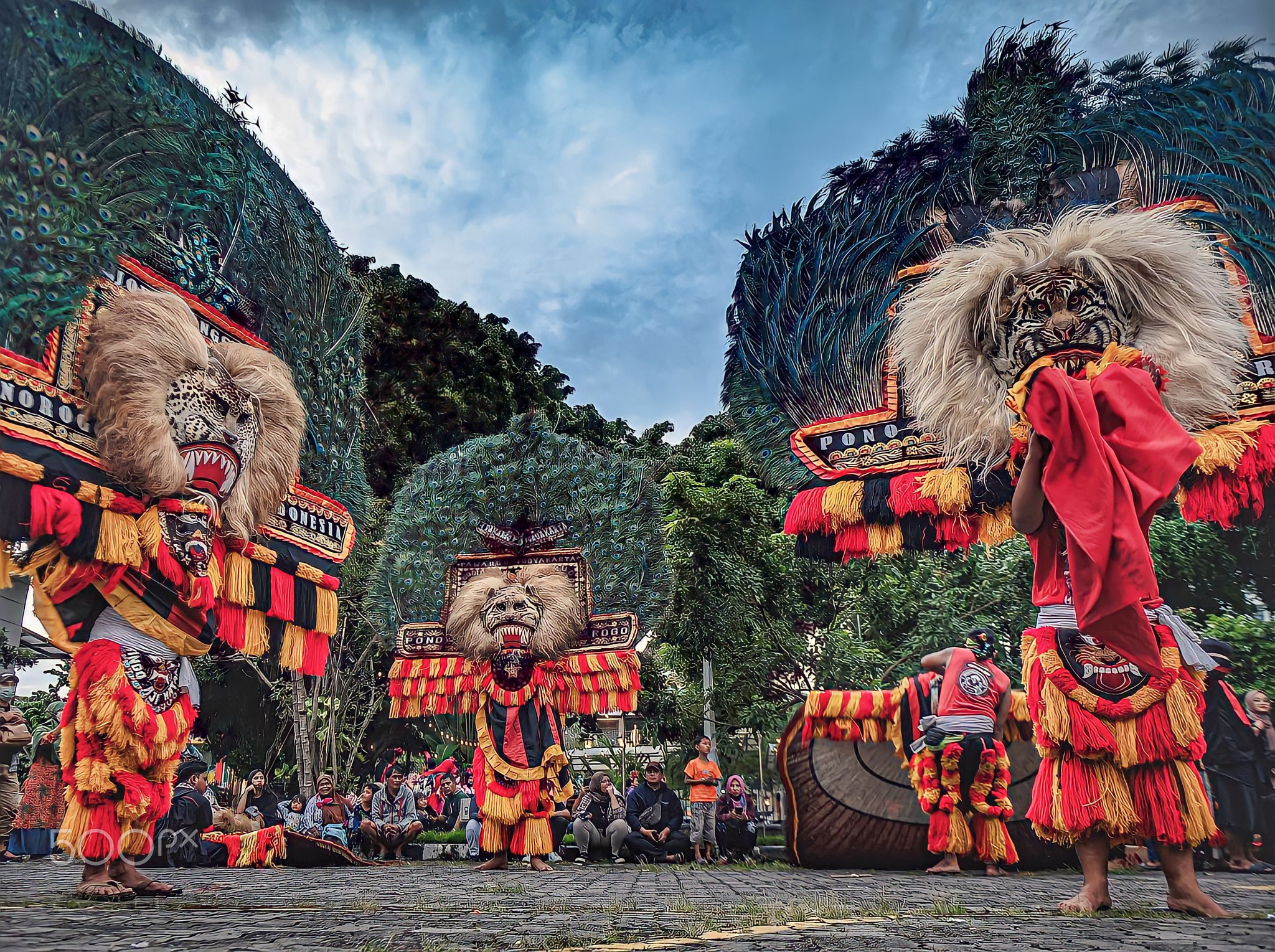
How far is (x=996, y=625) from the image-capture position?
1019cm

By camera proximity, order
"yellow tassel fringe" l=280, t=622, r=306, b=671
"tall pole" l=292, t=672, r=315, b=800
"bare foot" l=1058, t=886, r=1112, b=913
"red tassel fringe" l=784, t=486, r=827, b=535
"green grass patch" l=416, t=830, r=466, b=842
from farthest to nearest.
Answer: "green grass patch" l=416, t=830, r=466, b=842, "tall pole" l=292, t=672, r=315, b=800, "yellow tassel fringe" l=280, t=622, r=306, b=671, "red tassel fringe" l=784, t=486, r=827, b=535, "bare foot" l=1058, t=886, r=1112, b=913

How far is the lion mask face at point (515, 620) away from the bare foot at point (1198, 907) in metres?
5.14

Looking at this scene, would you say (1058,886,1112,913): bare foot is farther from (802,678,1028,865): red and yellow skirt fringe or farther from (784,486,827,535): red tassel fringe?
(802,678,1028,865): red and yellow skirt fringe

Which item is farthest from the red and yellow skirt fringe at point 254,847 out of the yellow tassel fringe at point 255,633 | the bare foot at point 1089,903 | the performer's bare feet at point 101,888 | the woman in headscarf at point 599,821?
the bare foot at point 1089,903

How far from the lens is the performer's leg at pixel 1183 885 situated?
2.89 m

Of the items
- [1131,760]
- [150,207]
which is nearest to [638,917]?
[1131,760]

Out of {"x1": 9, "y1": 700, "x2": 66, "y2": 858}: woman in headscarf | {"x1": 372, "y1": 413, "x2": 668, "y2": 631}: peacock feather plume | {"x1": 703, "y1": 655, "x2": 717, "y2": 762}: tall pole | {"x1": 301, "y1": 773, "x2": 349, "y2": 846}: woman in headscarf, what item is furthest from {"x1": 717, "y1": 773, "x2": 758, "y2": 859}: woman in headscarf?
{"x1": 9, "y1": 700, "x2": 66, "y2": 858}: woman in headscarf

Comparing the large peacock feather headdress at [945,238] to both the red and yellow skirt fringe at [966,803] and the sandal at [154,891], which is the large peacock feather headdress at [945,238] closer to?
the red and yellow skirt fringe at [966,803]

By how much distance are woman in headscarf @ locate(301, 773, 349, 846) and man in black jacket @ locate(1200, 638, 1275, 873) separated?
8.22 meters

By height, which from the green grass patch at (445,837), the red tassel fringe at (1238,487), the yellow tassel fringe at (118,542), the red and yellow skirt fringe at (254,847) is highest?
the red tassel fringe at (1238,487)

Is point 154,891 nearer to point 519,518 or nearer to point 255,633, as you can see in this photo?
point 255,633

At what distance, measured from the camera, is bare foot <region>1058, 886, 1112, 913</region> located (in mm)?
3033

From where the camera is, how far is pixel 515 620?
7.40 m

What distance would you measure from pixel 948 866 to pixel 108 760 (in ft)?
17.1
